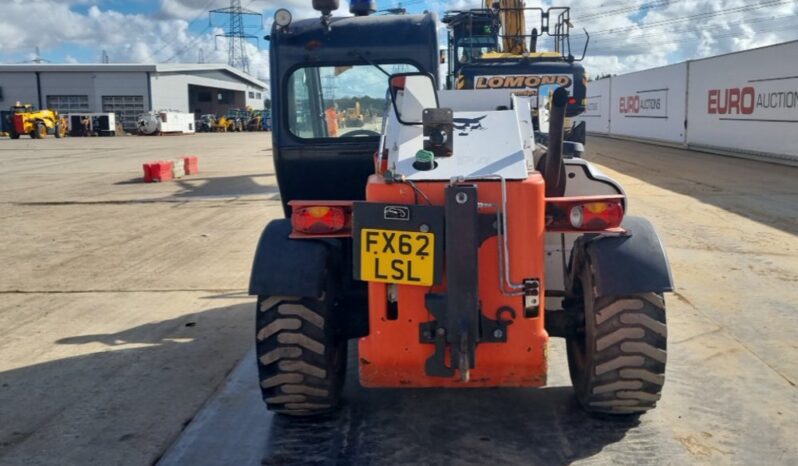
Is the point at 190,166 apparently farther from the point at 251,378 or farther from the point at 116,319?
the point at 251,378

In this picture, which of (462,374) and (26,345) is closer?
(462,374)

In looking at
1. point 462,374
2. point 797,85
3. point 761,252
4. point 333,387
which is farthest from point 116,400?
point 797,85

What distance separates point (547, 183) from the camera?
446 cm

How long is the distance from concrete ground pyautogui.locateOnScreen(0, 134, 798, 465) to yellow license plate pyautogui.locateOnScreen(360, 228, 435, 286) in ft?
3.31

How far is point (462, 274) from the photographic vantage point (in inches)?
150

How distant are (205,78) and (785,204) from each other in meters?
74.4

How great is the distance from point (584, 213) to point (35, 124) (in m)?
61.2

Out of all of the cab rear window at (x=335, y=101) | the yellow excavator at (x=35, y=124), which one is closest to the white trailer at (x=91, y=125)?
the yellow excavator at (x=35, y=124)

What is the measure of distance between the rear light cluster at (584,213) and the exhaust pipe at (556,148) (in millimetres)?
191

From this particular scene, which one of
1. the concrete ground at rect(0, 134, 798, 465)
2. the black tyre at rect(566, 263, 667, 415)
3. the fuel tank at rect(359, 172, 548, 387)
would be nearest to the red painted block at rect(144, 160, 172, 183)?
the concrete ground at rect(0, 134, 798, 465)

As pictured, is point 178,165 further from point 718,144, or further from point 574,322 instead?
point 574,322

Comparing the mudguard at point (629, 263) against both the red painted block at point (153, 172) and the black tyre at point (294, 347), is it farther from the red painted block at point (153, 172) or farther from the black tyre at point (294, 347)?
the red painted block at point (153, 172)

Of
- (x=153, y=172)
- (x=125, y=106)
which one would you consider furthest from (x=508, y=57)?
(x=125, y=106)

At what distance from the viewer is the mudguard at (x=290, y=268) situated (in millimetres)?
4219
